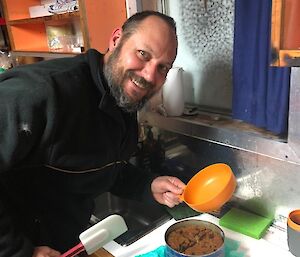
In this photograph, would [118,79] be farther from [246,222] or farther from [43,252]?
[246,222]

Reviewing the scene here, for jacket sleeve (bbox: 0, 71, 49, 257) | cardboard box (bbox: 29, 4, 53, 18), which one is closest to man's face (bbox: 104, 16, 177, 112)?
jacket sleeve (bbox: 0, 71, 49, 257)

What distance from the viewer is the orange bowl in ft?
2.97

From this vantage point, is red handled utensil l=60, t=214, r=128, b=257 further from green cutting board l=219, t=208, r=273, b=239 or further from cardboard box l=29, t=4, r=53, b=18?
cardboard box l=29, t=4, r=53, b=18

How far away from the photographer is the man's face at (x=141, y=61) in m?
0.95

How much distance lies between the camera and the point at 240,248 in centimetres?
97

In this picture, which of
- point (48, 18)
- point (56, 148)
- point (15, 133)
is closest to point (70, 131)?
point (56, 148)

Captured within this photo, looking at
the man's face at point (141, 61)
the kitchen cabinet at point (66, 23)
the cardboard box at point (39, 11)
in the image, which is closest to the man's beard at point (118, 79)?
the man's face at point (141, 61)

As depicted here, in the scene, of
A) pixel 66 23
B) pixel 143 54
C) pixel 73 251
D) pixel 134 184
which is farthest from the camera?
pixel 66 23

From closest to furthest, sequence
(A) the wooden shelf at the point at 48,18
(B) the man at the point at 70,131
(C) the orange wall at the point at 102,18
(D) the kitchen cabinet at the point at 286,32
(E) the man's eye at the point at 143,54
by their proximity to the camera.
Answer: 1. (D) the kitchen cabinet at the point at 286,32
2. (B) the man at the point at 70,131
3. (E) the man's eye at the point at 143,54
4. (C) the orange wall at the point at 102,18
5. (A) the wooden shelf at the point at 48,18

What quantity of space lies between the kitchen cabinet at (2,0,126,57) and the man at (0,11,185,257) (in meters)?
0.42

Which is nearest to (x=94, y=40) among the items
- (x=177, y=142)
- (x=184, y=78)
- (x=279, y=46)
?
(x=184, y=78)

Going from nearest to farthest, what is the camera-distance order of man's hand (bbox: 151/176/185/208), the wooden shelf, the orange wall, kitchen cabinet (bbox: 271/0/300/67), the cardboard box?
kitchen cabinet (bbox: 271/0/300/67), man's hand (bbox: 151/176/185/208), the orange wall, the wooden shelf, the cardboard box

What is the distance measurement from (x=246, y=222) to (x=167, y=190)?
0.28m

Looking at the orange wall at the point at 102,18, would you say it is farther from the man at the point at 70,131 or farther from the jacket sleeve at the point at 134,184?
the jacket sleeve at the point at 134,184
